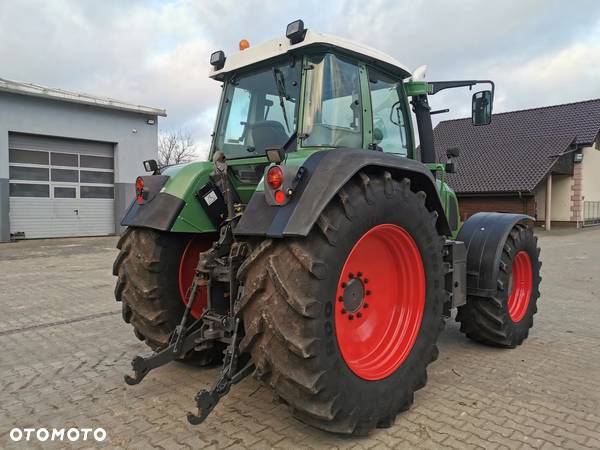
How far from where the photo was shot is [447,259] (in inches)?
151

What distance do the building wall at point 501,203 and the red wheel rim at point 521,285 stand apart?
1864cm

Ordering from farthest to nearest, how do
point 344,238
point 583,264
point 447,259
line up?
point 583,264
point 447,259
point 344,238

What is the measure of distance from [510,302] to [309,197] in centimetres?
319

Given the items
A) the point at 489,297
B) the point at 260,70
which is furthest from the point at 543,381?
the point at 260,70

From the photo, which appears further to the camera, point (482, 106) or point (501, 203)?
point (501, 203)

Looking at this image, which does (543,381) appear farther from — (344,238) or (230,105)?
(230,105)

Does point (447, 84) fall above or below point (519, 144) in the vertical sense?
below

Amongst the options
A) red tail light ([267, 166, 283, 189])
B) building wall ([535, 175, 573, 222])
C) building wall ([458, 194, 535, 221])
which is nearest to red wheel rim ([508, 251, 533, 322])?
red tail light ([267, 166, 283, 189])

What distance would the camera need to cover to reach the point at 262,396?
3.27 m

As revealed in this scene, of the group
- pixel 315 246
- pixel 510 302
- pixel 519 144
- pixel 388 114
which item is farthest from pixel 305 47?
pixel 519 144

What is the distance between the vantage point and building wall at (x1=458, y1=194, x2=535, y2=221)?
23.1m

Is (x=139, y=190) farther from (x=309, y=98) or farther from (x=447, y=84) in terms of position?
(x=447, y=84)

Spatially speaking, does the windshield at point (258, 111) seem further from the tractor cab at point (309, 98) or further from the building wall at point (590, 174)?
the building wall at point (590, 174)

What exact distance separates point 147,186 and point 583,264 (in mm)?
11120
